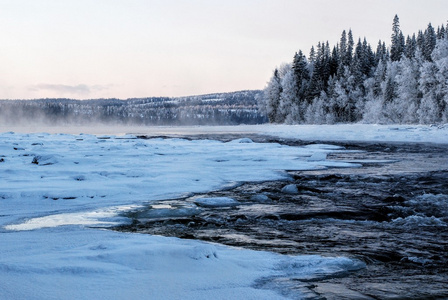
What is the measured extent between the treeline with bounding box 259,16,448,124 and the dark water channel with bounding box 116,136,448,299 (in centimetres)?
3794

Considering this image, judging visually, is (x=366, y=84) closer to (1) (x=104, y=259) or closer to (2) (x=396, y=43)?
(2) (x=396, y=43)

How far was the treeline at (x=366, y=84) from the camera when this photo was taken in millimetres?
43531

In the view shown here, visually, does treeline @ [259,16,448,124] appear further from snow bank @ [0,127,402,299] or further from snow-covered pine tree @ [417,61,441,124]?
snow bank @ [0,127,402,299]

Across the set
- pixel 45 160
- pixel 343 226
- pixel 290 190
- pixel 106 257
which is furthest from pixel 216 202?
pixel 45 160

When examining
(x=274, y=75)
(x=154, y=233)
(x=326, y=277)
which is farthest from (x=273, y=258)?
(x=274, y=75)

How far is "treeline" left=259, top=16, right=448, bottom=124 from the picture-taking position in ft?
143

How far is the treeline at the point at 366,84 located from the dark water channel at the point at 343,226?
37.9m

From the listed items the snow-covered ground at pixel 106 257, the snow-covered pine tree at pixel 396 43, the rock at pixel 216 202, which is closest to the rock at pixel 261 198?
the rock at pixel 216 202

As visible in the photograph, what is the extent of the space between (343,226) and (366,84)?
5743cm

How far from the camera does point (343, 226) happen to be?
5.39 metres

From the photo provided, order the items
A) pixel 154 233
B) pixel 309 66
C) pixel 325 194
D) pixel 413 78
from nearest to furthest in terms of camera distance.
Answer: pixel 154 233 < pixel 325 194 < pixel 413 78 < pixel 309 66

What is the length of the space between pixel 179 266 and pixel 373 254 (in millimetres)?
1981

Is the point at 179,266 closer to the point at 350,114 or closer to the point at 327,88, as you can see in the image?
the point at 350,114

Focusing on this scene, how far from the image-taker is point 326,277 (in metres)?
3.41
